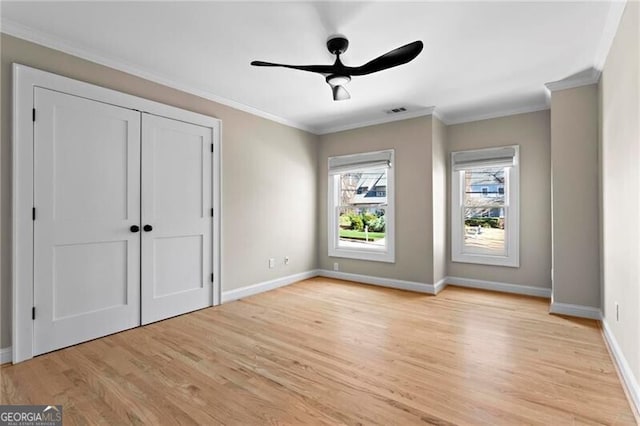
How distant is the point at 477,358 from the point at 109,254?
3.31 metres

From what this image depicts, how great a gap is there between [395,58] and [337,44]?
55cm

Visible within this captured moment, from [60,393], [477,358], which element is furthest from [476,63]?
[60,393]

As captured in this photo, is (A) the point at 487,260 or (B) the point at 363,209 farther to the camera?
(B) the point at 363,209

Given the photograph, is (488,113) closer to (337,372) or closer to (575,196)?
(575,196)

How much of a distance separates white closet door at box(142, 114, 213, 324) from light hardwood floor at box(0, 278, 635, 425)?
0.30m

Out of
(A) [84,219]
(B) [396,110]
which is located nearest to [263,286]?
(A) [84,219]

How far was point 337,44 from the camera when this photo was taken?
2.55 metres

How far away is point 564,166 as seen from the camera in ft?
11.2

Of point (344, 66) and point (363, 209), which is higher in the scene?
point (344, 66)

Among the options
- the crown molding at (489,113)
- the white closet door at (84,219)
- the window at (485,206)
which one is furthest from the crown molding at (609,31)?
the white closet door at (84,219)

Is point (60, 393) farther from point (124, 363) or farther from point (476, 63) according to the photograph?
point (476, 63)

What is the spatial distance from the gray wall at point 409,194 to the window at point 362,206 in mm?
122

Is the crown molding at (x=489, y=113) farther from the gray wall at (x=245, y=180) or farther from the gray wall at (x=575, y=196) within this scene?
the gray wall at (x=245, y=180)

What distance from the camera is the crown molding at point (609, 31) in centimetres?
215
